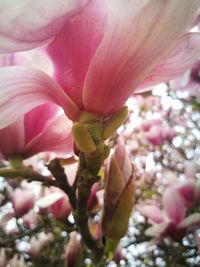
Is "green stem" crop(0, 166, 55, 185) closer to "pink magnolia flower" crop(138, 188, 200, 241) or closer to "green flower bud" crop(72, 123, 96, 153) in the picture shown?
"green flower bud" crop(72, 123, 96, 153)

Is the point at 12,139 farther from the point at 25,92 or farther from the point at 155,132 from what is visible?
the point at 155,132

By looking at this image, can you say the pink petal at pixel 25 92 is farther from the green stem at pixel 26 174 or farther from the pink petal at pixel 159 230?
the pink petal at pixel 159 230

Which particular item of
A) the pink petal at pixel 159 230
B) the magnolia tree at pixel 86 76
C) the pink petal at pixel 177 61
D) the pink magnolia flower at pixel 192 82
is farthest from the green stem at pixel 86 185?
the pink magnolia flower at pixel 192 82

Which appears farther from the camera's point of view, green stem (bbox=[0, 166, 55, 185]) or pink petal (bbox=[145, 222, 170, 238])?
pink petal (bbox=[145, 222, 170, 238])

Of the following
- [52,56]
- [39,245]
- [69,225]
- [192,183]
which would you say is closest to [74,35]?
[52,56]

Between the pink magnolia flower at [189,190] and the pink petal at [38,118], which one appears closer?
the pink petal at [38,118]

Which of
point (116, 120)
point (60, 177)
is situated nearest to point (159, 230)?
point (60, 177)

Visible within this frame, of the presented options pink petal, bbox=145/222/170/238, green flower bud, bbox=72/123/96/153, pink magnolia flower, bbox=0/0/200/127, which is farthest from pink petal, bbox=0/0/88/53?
pink petal, bbox=145/222/170/238
